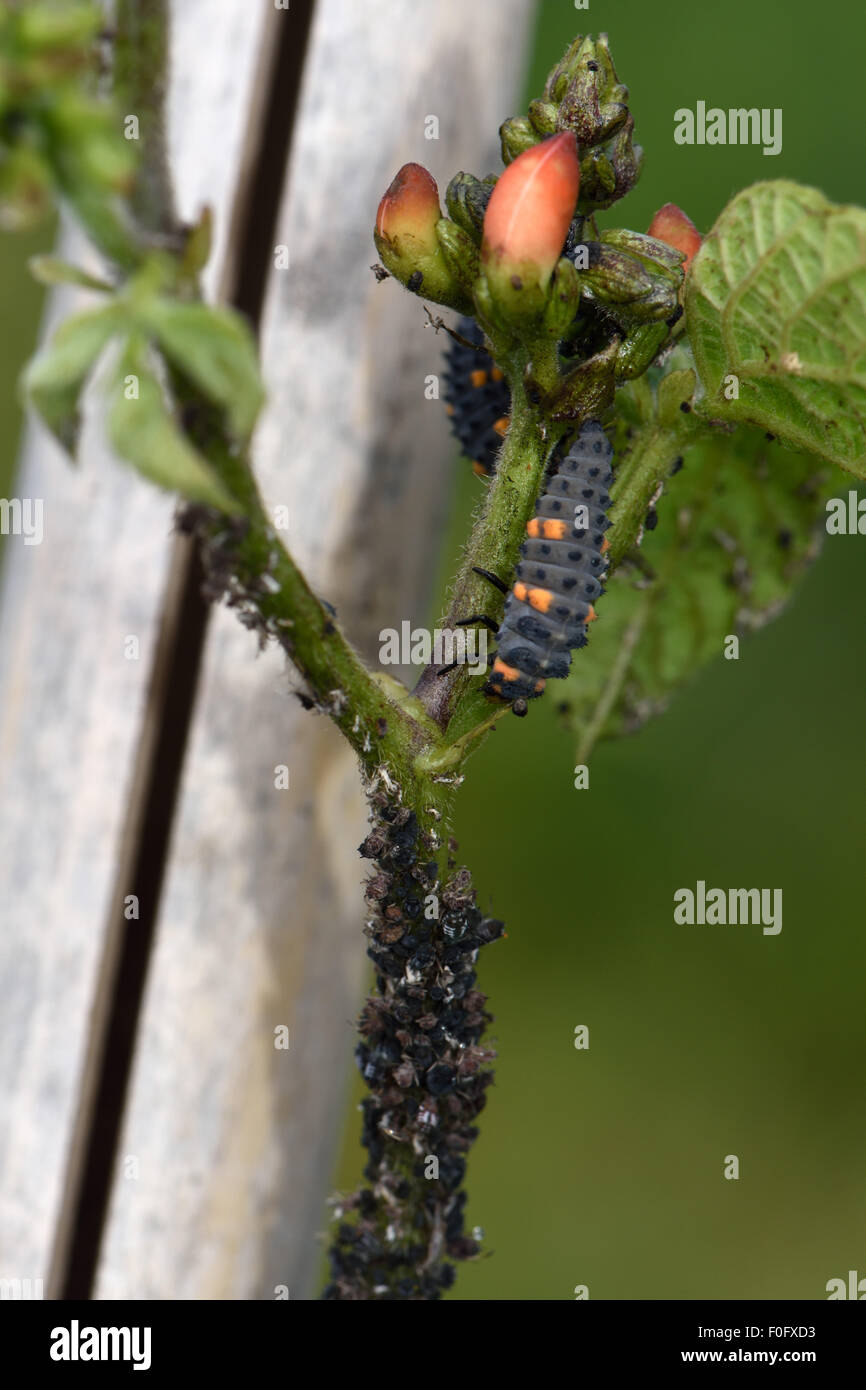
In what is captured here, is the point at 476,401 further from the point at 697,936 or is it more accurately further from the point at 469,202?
the point at 697,936

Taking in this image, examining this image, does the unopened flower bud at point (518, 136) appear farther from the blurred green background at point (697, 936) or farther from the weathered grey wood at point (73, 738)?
the blurred green background at point (697, 936)

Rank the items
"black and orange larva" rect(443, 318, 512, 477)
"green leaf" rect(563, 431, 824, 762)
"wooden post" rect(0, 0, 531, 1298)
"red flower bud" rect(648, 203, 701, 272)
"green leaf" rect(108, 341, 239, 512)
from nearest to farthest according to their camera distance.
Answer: "green leaf" rect(108, 341, 239, 512)
"red flower bud" rect(648, 203, 701, 272)
"black and orange larva" rect(443, 318, 512, 477)
"green leaf" rect(563, 431, 824, 762)
"wooden post" rect(0, 0, 531, 1298)

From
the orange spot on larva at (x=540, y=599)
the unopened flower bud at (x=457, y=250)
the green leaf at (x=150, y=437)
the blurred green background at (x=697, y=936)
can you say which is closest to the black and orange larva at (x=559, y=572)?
the orange spot on larva at (x=540, y=599)

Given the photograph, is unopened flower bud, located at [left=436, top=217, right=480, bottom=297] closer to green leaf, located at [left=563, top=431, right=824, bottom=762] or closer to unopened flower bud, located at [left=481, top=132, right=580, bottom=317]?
unopened flower bud, located at [left=481, top=132, right=580, bottom=317]

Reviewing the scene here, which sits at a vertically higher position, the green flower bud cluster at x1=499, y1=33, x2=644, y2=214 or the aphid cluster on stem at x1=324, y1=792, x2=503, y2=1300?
the green flower bud cluster at x1=499, y1=33, x2=644, y2=214

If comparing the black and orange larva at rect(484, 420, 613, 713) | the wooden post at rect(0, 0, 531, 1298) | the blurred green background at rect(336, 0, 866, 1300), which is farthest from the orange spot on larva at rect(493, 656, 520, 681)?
the blurred green background at rect(336, 0, 866, 1300)

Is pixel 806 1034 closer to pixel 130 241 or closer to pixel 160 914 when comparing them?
pixel 160 914

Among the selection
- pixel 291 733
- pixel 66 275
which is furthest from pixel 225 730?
pixel 66 275
